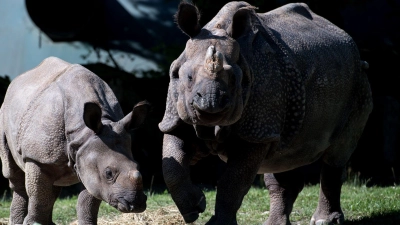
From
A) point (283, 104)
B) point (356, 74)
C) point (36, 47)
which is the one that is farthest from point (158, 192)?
point (283, 104)

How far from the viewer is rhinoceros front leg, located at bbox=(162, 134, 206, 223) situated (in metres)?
6.21

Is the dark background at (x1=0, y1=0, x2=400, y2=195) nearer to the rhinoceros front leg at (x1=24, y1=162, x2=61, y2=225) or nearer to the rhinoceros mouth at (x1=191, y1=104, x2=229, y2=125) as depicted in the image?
the rhinoceros front leg at (x1=24, y1=162, x2=61, y2=225)

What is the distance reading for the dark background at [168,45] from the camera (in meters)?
12.8

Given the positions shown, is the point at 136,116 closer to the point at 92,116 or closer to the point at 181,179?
the point at 92,116

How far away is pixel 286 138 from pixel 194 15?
1.42 meters

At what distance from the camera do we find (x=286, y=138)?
23.0ft

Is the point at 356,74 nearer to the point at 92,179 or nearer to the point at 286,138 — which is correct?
the point at 286,138

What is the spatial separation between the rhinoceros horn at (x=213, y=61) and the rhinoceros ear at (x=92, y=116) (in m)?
1.05

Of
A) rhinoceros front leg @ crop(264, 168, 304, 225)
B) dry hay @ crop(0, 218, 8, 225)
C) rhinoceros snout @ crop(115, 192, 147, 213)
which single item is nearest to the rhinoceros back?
rhinoceros snout @ crop(115, 192, 147, 213)

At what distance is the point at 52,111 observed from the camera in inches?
275

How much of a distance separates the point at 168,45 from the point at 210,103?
7.24 meters

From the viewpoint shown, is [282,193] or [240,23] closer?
[240,23]

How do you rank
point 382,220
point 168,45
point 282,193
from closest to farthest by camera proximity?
point 382,220
point 282,193
point 168,45

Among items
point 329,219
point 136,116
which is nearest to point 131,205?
point 136,116
